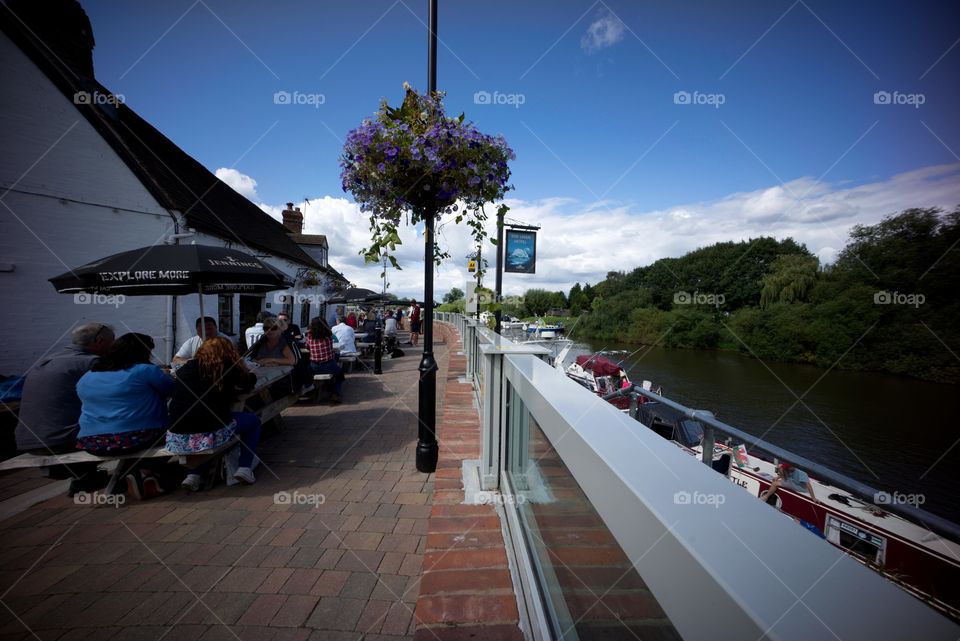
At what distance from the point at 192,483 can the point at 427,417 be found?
6.89 ft

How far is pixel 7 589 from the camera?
2213 mm

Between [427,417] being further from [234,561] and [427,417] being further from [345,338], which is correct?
[345,338]

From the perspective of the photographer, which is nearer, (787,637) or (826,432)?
(787,637)

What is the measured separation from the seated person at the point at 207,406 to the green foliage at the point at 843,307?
16.2 meters

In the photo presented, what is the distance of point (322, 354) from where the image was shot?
6125 mm

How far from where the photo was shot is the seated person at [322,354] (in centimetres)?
611

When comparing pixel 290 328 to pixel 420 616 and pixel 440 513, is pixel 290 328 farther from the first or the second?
pixel 420 616

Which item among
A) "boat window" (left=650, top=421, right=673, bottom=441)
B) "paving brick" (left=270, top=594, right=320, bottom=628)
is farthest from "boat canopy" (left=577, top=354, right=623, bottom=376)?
"paving brick" (left=270, top=594, right=320, bottom=628)

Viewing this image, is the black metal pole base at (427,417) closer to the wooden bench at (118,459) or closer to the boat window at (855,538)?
the wooden bench at (118,459)

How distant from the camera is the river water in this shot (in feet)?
56.0

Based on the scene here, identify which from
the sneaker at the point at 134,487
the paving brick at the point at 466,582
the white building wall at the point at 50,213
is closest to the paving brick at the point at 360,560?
the paving brick at the point at 466,582

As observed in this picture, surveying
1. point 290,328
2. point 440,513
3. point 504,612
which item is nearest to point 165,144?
point 290,328

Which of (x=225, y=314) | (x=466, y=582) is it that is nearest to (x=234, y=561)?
(x=466, y=582)

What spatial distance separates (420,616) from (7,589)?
8.15ft
